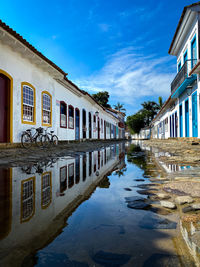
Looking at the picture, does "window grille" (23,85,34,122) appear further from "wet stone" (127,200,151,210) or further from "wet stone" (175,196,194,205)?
"wet stone" (175,196,194,205)

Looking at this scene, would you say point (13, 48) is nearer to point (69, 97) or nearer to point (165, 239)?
point (69, 97)

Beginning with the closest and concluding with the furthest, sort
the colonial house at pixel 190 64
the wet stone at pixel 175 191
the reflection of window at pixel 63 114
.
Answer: the wet stone at pixel 175 191, the colonial house at pixel 190 64, the reflection of window at pixel 63 114

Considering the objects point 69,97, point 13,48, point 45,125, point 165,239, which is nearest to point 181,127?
point 69,97

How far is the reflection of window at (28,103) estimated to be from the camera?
878 cm

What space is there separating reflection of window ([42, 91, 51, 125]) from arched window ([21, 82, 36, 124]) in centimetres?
112

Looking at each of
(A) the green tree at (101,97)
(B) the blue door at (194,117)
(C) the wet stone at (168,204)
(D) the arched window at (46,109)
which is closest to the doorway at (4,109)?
(D) the arched window at (46,109)

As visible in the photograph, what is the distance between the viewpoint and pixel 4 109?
24.9 feet

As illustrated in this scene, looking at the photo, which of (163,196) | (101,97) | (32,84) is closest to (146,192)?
(163,196)

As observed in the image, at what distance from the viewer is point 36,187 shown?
2.02 m

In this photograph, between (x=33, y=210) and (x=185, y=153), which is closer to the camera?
(x=33, y=210)

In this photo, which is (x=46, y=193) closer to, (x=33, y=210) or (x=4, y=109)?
(x=33, y=210)

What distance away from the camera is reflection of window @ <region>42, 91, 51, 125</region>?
10.7 m

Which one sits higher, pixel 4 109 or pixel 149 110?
pixel 149 110

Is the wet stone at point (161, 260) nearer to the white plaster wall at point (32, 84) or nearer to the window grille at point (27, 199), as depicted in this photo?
the window grille at point (27, 199)
